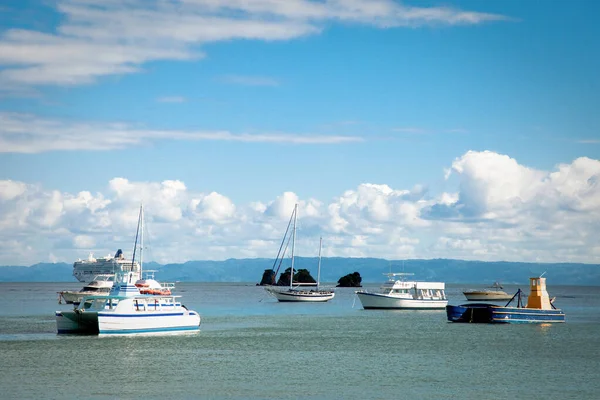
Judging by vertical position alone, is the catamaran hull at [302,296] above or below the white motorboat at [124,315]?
above

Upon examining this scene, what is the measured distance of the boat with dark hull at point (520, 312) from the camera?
87.7 meters

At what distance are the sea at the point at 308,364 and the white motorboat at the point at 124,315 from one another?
4.83 feet

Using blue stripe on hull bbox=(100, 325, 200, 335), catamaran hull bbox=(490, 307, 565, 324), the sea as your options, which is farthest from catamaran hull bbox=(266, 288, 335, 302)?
blue stripe on hull bbox=(100, 325, 200, 335)

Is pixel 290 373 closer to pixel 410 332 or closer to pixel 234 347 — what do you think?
pixel 234 347

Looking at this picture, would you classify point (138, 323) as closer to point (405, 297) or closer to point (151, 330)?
point (151, 330)

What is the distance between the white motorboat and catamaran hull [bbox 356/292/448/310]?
176 feet

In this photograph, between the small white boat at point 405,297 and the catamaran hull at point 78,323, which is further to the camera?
the small white boat at point 405,297

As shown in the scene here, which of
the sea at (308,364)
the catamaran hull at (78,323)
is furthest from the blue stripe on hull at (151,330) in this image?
the catamaran hull at (78,323)

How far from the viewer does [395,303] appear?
12206cm

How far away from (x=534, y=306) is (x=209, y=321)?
117ft

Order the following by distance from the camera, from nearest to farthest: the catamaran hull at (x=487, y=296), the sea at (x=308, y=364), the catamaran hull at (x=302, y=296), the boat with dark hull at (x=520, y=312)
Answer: the sea at (x=308, y=364) → the boat with dark hull at (x=520, y=312) → the catamaran hull at (x=302, y=296) → the catamaran hull at (x=487, y=296)

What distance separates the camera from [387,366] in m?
52.3

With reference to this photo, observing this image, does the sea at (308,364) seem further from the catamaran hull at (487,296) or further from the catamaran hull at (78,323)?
the catamaran hull at (487,296)

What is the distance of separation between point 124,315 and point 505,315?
4042 centimetres
